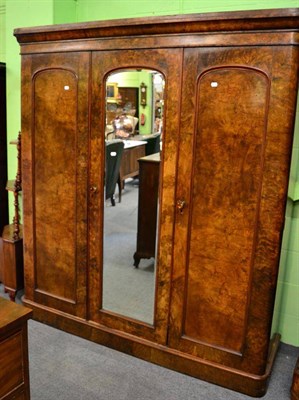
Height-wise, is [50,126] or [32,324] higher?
[50,126]

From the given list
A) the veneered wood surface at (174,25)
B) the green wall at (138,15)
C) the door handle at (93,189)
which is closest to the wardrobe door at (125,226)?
the door handle at (93,189)

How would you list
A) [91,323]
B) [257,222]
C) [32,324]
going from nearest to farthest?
[257,222] → [91,323] → [32,324]

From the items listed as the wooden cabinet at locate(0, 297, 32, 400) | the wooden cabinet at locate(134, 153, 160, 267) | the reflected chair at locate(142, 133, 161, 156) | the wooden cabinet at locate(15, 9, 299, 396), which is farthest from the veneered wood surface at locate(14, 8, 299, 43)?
the wooden cabinet at locate(0, 297, 32, 400)

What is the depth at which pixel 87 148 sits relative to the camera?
2.45 m

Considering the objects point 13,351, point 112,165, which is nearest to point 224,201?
point 112,165

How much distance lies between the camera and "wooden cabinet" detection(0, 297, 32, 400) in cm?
144

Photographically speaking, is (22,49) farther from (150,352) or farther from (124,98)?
(150,352)

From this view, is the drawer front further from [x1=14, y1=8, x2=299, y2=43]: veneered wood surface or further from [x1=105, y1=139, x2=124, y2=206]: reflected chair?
[x1=14, y1=8, x2=299, y2=43]: veneered wood surface

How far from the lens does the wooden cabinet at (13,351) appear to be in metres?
1.44

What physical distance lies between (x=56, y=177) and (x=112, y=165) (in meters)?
0.40

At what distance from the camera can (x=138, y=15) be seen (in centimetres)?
282

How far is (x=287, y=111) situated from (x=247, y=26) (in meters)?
0.44

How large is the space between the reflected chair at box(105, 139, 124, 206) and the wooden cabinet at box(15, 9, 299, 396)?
0.05 m

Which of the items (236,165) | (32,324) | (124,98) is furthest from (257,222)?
(32,324)
